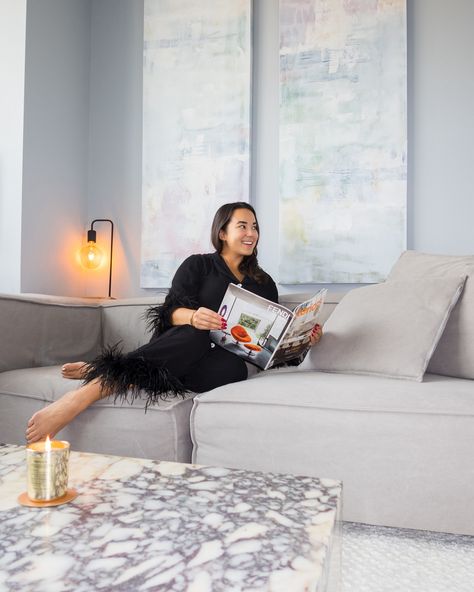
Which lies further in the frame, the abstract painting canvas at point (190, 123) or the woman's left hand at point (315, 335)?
the abstract painting canvas at point (190, 123)

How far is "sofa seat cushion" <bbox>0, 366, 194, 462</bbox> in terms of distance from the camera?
1.44m

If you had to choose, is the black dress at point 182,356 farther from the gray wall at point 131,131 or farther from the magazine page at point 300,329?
the gray wall at point 131,131

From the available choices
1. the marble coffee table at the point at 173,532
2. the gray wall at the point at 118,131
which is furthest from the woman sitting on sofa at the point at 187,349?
the gray wall at the point at 118,131

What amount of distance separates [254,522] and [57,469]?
0.29m

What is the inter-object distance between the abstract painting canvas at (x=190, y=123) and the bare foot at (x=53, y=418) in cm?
153

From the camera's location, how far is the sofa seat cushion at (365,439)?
1204 millimetres

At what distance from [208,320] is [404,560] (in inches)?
32.0

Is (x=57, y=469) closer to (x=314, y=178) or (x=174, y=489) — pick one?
(x=174, y=489)

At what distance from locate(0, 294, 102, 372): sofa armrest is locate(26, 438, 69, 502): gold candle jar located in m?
1.23

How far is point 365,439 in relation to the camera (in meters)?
1.26

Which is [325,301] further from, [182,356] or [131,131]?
[131,131]

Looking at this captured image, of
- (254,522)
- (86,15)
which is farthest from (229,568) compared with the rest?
(86,15)

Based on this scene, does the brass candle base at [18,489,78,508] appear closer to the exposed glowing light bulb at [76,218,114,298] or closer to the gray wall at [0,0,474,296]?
the gray wall at [0,0,474,296]

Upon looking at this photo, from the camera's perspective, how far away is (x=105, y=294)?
10.4ft
